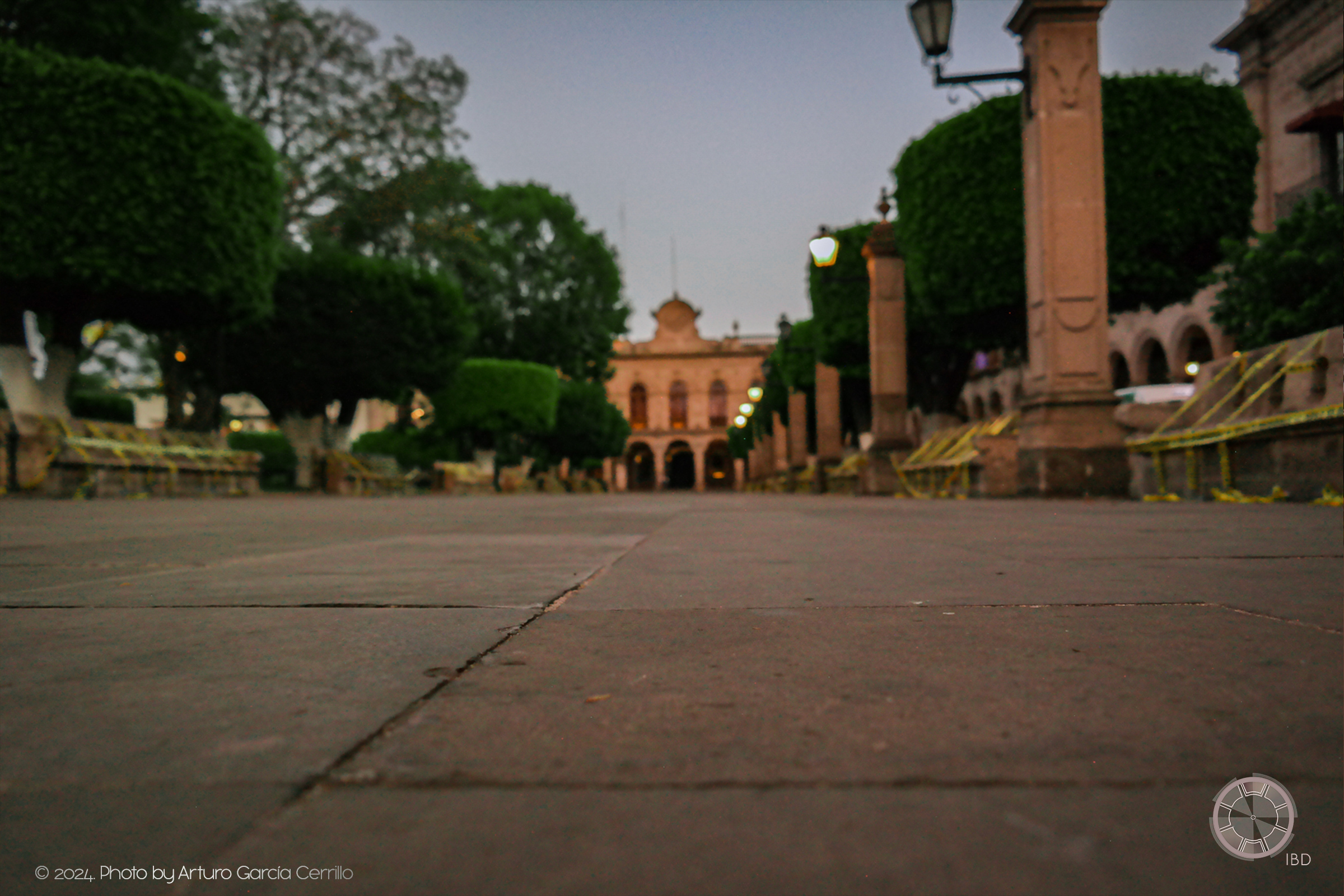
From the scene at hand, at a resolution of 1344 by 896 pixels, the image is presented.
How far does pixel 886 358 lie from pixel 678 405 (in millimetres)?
50731

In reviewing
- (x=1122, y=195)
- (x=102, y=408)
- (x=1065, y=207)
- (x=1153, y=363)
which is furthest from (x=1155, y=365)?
(x=102, y=408)

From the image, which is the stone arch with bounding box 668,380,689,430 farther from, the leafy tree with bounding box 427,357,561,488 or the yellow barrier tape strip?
the yellow barrier tape strip

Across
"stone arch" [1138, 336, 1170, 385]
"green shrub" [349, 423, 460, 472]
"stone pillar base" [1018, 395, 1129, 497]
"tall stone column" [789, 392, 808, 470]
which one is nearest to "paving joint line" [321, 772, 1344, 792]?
"stone pillar base" [1018, 395, 1129, 497]

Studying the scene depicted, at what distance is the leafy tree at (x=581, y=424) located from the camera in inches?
1491

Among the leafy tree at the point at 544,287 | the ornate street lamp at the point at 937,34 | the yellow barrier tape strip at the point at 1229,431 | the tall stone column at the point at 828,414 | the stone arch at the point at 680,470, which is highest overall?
the leafy tree at the point at 544,287

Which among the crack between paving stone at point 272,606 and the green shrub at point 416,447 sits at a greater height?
the green shrub at point 416,447

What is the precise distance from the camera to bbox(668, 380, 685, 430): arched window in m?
65.7

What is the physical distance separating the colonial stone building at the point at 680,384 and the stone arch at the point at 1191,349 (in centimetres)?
4267

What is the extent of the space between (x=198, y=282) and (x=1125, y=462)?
1410 centimetres

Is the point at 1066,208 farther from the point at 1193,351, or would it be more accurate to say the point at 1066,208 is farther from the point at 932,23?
the point at 1193,351

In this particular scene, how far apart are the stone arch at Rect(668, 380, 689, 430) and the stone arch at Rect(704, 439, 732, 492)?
301 centimetres

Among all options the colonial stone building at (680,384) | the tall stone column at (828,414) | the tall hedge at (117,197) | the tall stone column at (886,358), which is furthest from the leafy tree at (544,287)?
the colonial stone building at (680,384)

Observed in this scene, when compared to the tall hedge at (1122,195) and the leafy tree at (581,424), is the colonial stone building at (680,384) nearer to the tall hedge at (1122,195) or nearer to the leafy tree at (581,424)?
the leafy tree at (581,424)

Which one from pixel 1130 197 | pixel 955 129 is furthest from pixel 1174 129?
pixel 955 129
